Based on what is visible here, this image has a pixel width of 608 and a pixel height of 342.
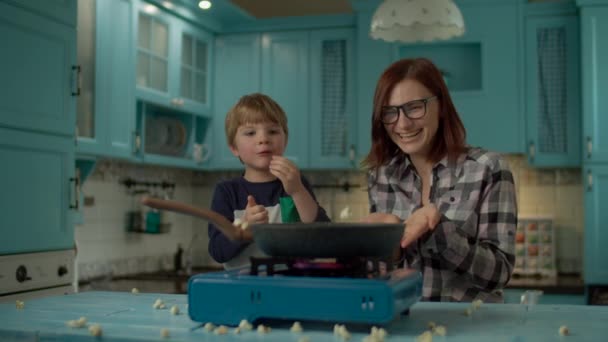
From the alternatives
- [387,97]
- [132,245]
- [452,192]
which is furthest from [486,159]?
[132,245]

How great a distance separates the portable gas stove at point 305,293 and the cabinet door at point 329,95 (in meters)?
3.45

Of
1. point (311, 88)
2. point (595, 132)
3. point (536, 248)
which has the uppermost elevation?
point (311, 88)

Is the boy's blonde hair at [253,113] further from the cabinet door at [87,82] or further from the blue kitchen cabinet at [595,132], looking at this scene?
the blue kitchen cabinet at [595,132]

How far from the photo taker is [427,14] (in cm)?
257

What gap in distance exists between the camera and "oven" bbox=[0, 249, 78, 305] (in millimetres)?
2631

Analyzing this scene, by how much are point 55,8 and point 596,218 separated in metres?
3.11

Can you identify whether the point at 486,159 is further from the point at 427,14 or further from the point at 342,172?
the point at 342,172

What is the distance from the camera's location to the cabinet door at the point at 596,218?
13.5ft

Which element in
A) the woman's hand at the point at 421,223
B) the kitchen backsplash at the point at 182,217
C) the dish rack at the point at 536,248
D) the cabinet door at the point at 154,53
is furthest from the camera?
the dish rack at the point at 536,248

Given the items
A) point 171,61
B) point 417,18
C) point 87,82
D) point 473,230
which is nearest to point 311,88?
point 171,61

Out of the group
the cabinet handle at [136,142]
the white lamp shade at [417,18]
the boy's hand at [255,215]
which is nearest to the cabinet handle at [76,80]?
the cabinet handle at [136,142]

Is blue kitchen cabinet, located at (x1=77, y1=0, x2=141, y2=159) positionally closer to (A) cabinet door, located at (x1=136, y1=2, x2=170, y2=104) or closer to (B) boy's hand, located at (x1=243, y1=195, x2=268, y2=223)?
(A) cabinet door, located at (x1=136, y1=2, x2=170, y2=104)

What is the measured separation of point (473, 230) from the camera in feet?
5.57

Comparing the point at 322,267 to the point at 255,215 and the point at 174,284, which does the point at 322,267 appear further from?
the point at 174,284
